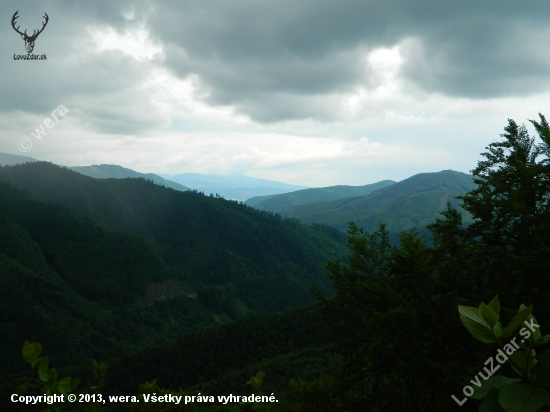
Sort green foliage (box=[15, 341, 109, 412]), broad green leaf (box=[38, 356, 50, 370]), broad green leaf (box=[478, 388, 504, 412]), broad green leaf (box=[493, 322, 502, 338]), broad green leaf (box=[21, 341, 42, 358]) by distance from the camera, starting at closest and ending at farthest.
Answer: broad green leaf (box=[478, 388, 504, 412]) → broad green leaf (box=[493, 322, 502, 338]) → broad green leaf (box=[21, 341, 42, 358]) → green foliage (box=[15, 341, 109, 412]) → broad green leaf (box=[38, 356, 50, 370])

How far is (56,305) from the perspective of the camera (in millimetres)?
192500

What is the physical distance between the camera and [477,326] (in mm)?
2771

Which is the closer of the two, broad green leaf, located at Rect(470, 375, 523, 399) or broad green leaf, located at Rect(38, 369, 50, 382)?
broad green leaf, located at Rect(470, 375, 523, 399)

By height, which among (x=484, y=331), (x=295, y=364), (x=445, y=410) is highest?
(x=484, y=331)

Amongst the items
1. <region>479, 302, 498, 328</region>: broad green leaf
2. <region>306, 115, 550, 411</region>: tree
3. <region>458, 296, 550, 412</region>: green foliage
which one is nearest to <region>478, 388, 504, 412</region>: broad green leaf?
<region>458, 296, 550, 412</region>: green foliage

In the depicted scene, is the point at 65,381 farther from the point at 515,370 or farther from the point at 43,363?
the point at 515,370

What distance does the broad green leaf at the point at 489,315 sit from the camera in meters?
2.67

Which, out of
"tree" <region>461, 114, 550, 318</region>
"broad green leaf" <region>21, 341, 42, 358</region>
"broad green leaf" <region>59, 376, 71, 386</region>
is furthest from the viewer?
"tree" <region>461, 114, 550, 318</region>

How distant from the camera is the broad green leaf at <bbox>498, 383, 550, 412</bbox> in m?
2.52

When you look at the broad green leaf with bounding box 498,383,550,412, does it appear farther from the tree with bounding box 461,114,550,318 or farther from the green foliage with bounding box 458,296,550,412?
the tree with bounding box 461,114,550,318

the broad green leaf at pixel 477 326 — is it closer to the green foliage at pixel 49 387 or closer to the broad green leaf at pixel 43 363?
the green foliage at pixel 49 387

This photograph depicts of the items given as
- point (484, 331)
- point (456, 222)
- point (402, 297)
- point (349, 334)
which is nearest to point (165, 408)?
point (349, 334)

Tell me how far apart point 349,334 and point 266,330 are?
382 feet

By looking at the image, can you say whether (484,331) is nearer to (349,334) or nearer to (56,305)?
(349,334)
